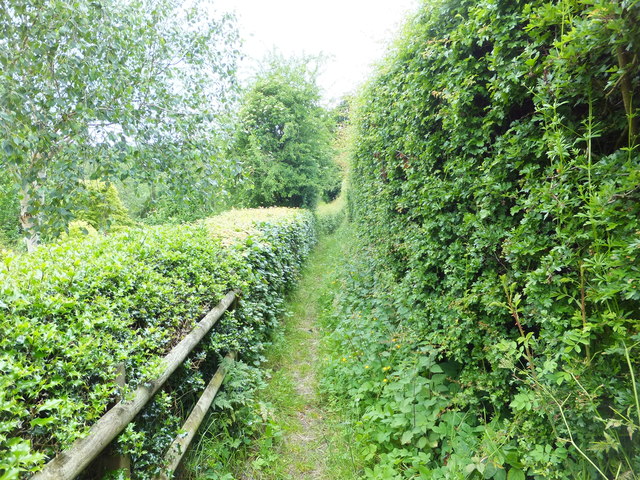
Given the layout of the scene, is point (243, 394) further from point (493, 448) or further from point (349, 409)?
point (493, 448)

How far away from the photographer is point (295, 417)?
12.0 ft

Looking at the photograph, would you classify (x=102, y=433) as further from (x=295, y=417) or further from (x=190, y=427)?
(x=295, y=417)

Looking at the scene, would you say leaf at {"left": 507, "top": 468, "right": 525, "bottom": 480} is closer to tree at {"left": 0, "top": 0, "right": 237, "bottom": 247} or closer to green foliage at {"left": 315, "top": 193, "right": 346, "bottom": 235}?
tree at {"left": 0, "top": 0, "right": 237, "bottom": 247}

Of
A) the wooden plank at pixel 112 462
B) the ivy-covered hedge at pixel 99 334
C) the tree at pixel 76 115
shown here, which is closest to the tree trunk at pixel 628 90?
the ivy-covered hedge at pixel 99 334

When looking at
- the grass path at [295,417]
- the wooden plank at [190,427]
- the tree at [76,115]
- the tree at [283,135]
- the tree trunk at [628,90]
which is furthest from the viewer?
the tree at [283,135]

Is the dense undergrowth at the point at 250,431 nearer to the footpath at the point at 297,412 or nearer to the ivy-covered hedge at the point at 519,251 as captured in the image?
the footpath at the point at 297,412

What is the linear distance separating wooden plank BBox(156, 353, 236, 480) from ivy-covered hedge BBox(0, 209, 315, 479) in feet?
0.31

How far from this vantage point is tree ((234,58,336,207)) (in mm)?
17203

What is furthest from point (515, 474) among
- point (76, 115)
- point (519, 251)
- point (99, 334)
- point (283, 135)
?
point (283, 135)

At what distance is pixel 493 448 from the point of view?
2000mm

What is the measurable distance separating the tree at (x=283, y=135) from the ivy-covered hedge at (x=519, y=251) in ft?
47.8

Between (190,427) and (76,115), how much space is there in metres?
3.86

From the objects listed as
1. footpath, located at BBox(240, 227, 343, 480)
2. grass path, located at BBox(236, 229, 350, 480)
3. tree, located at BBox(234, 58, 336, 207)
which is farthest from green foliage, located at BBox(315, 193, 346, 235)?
grass path, located at BBox(236, 229, 350, 480)

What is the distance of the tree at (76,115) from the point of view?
339cm
